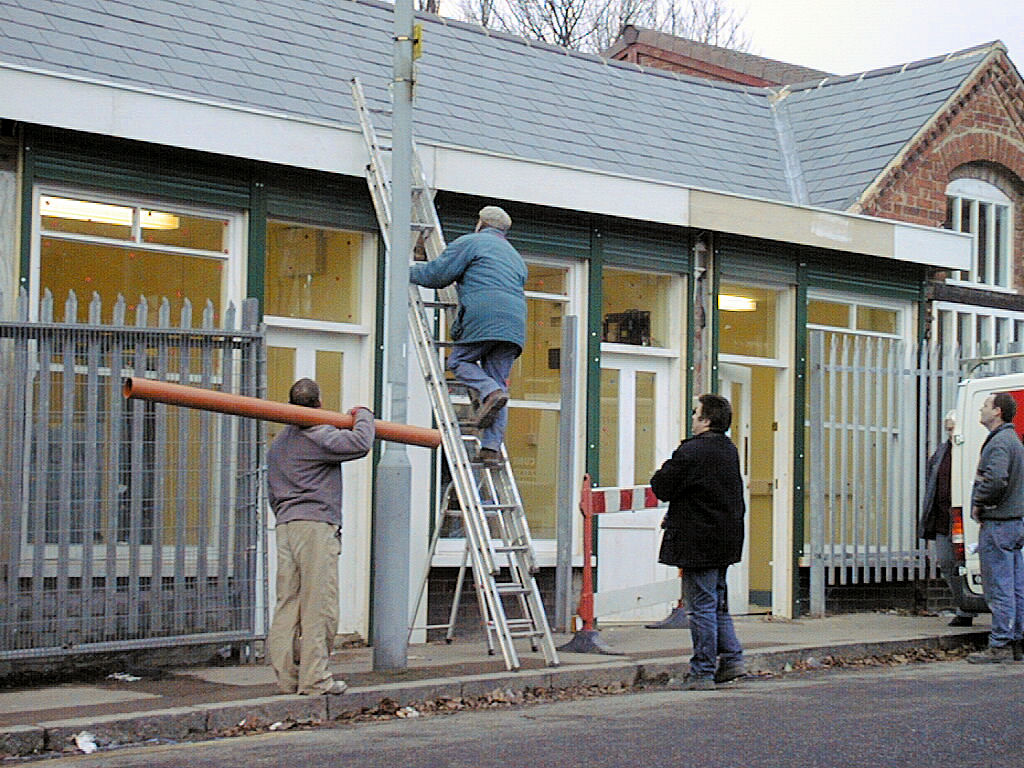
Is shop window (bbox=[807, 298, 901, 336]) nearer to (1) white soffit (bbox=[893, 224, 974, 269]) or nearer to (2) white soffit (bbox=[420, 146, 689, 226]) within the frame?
(1) white soffit (bbox=[893, 224, 974, 269])

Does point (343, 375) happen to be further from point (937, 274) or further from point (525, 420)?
point (937, 274)

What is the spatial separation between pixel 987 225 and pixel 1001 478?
640 cm

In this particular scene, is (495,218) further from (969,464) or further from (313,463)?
(969,464)

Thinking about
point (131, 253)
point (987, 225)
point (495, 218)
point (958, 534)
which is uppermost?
point (987, 225)

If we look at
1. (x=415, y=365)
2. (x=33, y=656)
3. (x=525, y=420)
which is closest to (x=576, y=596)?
(x=525, y=420)

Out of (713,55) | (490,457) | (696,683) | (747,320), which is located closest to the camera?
(696,683)

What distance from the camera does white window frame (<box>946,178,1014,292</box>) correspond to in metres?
17.2

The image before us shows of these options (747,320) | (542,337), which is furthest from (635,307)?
(747,320)

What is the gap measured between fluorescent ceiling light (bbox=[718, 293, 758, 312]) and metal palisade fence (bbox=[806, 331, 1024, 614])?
0.65 m

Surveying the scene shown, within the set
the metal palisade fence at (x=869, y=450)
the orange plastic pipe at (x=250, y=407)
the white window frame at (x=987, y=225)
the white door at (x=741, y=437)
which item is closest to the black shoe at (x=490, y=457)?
the orange plastic pipe at (x=250, y=407)

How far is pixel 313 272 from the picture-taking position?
1235 centimetres

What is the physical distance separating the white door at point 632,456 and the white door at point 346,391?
245 centimetres

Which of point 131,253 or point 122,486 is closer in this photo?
point 122,486

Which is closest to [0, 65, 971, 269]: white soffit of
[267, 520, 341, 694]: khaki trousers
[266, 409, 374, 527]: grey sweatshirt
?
[266, 409, 374, 527]: grey sweatshirt
